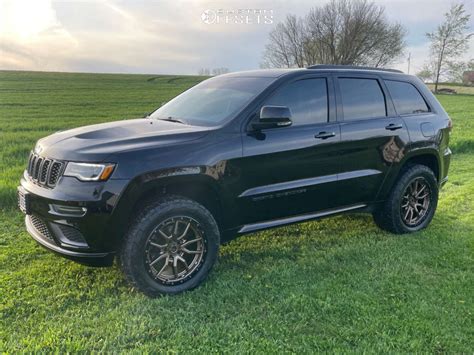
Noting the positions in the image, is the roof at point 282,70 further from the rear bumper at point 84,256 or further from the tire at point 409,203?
the rear bumper at point 84,256

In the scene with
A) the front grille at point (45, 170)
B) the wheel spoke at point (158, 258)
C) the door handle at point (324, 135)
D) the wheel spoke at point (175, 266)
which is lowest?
the wheel spoke at point (175, 266)

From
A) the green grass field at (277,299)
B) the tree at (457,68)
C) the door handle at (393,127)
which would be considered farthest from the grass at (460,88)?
the green grass field at (277,299)

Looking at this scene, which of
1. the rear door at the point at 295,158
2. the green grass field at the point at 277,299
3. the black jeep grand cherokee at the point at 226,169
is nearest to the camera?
the green grass field at the point at 277,299

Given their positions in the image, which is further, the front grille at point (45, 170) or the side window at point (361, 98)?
the side window at point (361, 98)

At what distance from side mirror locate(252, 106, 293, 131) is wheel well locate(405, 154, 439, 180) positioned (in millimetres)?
2094

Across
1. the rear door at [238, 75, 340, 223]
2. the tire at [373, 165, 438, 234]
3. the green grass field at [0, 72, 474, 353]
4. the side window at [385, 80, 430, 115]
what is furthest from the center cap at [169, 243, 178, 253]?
the side window at [385, 80, 430, 115]

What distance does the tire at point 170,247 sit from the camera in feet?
10.5

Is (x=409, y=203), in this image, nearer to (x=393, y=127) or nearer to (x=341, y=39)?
(x=393, y=127)

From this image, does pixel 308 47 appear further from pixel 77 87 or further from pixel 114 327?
pixel 114 327

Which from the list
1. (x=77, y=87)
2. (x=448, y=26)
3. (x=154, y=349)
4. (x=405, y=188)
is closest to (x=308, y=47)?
(x=448, y=26)

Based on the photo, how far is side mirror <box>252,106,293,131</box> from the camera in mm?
3512

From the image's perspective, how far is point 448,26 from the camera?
Answer: 159ft

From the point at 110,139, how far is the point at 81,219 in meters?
0.70

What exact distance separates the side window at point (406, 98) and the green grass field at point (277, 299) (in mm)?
1473
